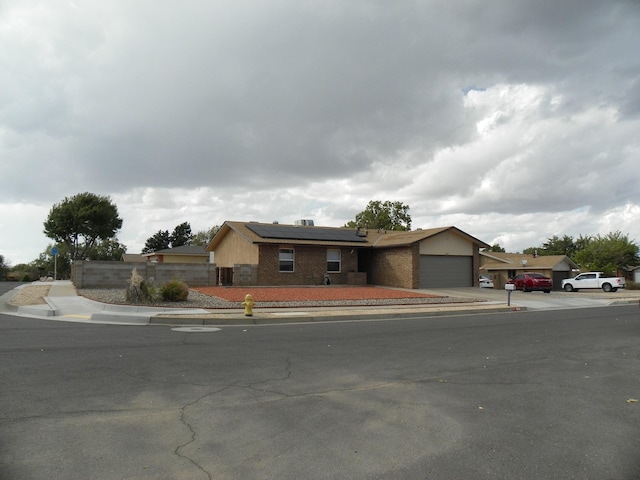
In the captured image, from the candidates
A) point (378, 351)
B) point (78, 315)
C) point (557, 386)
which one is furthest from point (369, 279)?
point (557, 386)

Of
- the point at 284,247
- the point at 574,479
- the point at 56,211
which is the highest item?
the point at 56,211

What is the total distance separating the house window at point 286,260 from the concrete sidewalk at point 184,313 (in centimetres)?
1146

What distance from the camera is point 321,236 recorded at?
32781 millimetres

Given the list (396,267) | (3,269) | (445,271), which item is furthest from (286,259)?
(3,269)

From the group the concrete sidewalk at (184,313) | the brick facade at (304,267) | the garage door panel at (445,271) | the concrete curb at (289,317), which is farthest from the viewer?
the garage door panel at (445,271)

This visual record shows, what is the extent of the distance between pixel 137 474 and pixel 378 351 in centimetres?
637

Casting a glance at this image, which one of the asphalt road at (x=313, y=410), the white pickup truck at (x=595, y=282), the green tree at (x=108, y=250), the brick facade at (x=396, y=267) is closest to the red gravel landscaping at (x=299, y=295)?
the brick facade at (x=396, y=267)

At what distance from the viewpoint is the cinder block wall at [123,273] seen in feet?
82.4

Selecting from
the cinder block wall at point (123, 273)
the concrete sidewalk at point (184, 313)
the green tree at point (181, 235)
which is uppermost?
the green tree at point (181, 235)

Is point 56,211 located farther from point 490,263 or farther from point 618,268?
point 618,268

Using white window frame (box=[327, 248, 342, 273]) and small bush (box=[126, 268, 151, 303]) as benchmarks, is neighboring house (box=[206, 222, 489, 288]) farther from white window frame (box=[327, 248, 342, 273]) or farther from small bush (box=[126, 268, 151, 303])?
small bush (box=[126, 268, 151, 303])

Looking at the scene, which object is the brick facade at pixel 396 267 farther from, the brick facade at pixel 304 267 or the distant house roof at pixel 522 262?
the distant house roof at pixel 522 262

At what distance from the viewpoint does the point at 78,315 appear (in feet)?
52.4

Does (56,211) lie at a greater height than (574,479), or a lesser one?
greater
